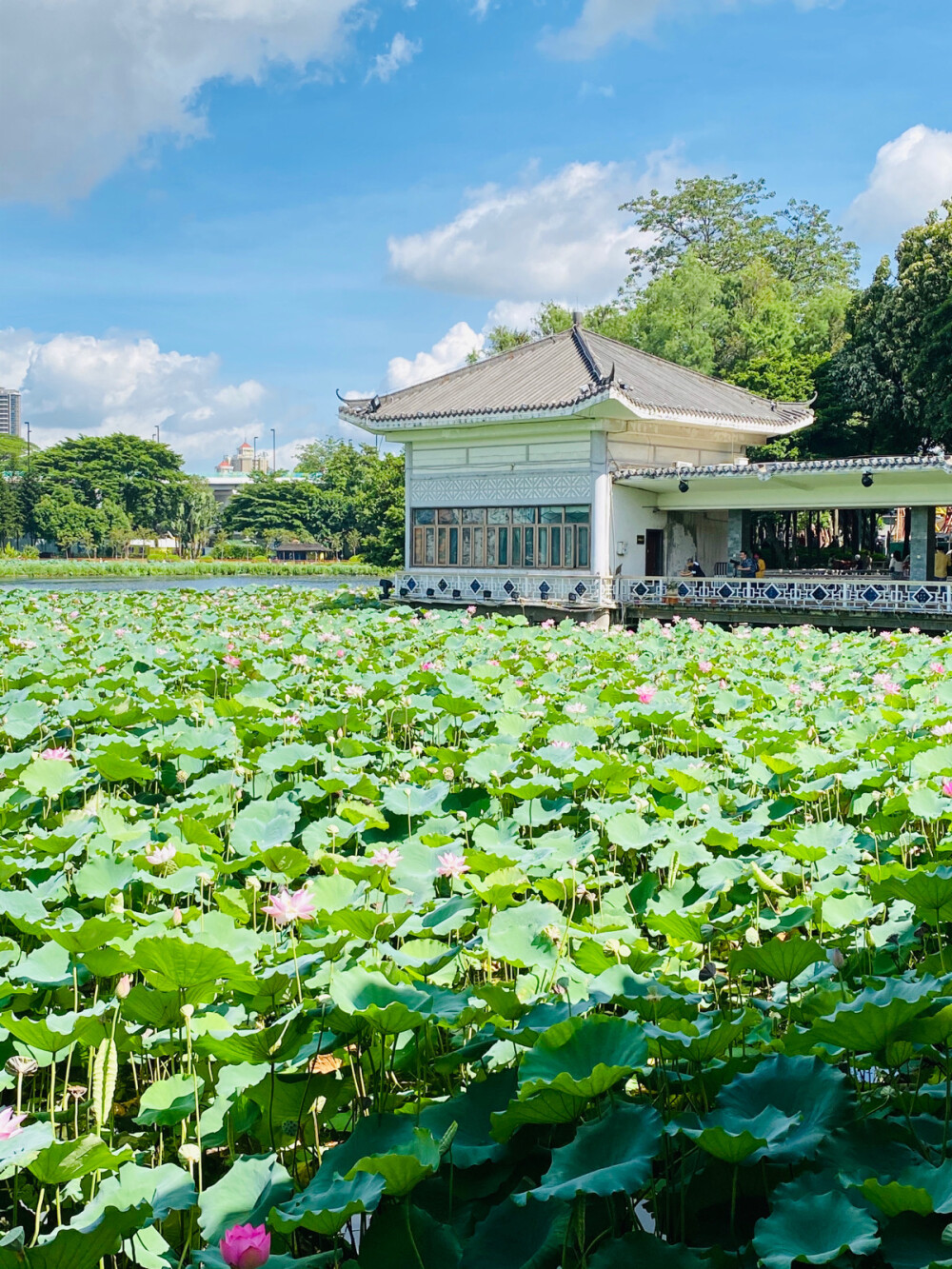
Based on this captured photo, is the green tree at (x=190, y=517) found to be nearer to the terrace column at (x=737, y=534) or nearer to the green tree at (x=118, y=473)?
the green tree at (x=118, y=473)

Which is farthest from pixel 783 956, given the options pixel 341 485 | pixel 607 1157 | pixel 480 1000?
pixel 341 485

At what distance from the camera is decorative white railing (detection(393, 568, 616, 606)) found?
1581 centimetres

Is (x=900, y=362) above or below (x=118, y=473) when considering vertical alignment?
below

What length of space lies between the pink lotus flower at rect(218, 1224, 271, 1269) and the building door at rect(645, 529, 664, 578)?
622 inches

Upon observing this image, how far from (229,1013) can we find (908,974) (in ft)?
4.61

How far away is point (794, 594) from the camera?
47.4ft

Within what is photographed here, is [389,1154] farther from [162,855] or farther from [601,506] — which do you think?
[601,506]

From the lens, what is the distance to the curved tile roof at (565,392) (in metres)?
16.2

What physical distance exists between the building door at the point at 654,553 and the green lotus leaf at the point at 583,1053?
1544cm

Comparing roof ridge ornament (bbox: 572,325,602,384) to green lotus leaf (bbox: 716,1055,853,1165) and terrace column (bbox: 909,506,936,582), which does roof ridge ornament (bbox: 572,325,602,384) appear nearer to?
terrace column (bbox: 909,506,936,582)

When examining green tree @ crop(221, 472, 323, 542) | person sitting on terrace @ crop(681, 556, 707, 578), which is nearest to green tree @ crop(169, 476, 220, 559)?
green tree @ crop(221, 472, 323, 542)

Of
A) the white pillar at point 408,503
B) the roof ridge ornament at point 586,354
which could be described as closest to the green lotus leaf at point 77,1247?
the roof ridge ornament at point 586,354

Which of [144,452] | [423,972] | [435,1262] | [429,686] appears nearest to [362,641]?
[429,686]

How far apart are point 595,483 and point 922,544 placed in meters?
4.56
